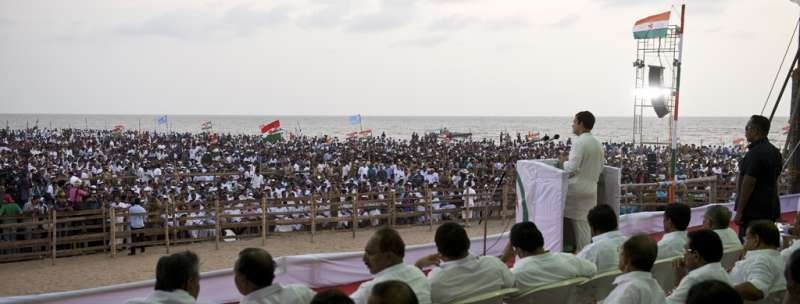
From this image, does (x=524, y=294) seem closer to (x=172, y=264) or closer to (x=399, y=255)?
(x=399, y=255)

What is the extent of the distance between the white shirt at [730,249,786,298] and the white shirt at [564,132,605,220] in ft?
5.22

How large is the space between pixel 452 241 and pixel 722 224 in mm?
2095

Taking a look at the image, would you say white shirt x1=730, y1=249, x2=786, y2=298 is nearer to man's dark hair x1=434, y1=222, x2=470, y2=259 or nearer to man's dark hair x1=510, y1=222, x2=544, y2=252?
man's dark hair x1=510, y1=222, x2=544, y2=252

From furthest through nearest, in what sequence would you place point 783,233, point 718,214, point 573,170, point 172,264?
point 783,233
point 573,170
point 718,214
point 172,264

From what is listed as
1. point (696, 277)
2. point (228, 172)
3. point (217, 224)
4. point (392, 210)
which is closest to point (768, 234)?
point (696, 277)

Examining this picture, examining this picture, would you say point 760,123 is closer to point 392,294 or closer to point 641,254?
point 641,254

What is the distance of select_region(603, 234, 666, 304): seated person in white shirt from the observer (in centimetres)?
298

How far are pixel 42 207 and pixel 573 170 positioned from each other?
39.9 ft

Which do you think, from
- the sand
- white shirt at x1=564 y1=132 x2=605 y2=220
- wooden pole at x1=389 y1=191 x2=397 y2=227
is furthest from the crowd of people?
wooden pole at x1=389 y1=191 x2=397 y2=227

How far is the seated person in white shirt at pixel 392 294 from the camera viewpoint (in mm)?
2232

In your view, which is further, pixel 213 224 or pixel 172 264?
pixel 213 224

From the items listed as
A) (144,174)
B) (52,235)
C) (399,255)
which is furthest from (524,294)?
(144,174)

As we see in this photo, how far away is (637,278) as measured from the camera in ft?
10.1

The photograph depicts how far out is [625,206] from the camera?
448 inches
